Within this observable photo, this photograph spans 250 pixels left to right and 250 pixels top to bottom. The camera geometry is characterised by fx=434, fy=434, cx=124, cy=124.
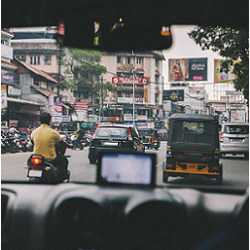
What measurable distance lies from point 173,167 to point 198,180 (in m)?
0.74

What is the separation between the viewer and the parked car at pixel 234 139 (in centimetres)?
1137

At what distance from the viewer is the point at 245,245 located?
207 cm

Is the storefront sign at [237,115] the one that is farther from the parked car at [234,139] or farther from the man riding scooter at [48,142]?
the parked car at [234,139]

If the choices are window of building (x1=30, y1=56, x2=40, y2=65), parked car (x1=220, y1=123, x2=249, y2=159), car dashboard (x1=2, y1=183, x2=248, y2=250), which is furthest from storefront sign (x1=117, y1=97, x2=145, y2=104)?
parked car (x1=220, y1=123, x2=249, y2=159)

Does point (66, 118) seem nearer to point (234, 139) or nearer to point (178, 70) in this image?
point (178, 70)

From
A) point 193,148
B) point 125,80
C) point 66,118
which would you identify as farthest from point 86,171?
point 193,148

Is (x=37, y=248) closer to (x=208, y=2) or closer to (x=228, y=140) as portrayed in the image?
(x=208, y=2)

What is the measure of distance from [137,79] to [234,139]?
8.47 m

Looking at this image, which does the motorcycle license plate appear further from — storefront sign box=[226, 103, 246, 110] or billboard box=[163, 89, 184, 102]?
storefront sign box=[226, 103, 246, 110]

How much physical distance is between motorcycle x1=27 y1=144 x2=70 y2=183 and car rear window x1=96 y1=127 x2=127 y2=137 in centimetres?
200

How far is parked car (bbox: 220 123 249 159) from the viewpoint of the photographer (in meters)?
11.4

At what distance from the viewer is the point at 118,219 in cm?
241

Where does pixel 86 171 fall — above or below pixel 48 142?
below

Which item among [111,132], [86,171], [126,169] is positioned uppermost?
[111,132]
